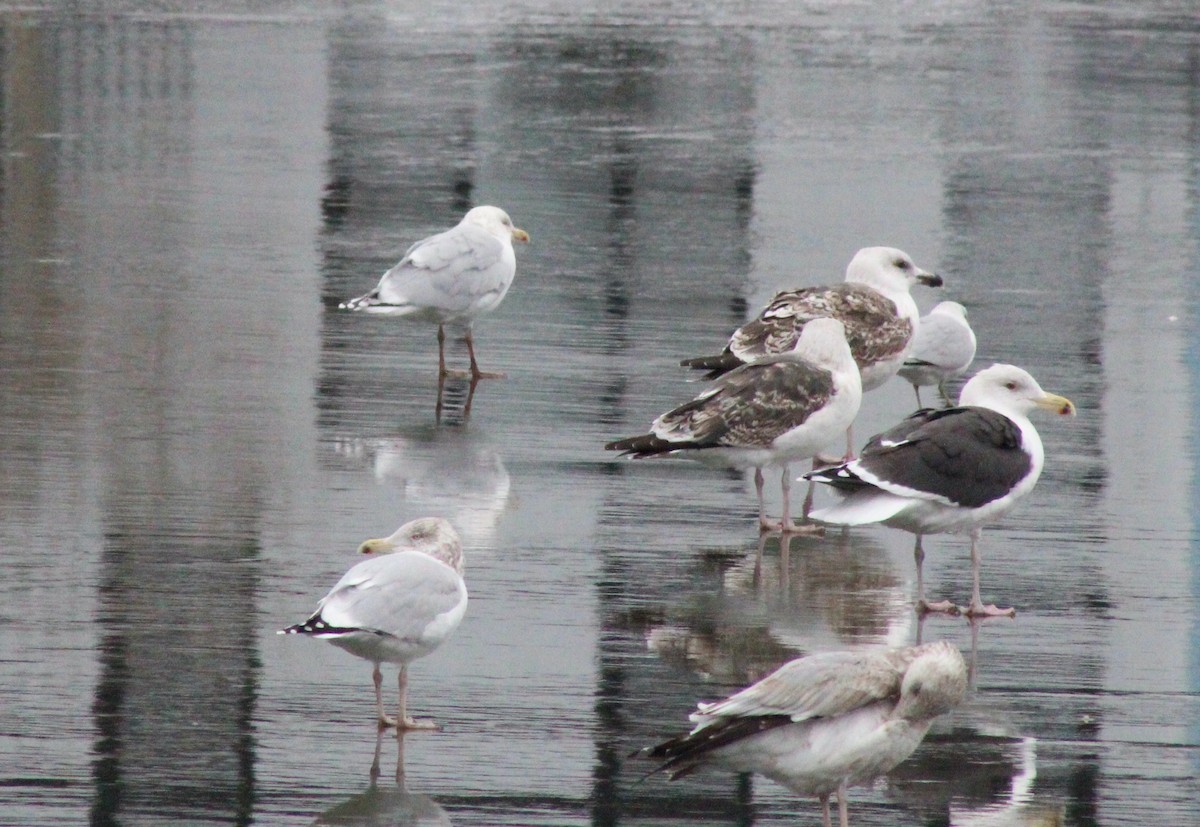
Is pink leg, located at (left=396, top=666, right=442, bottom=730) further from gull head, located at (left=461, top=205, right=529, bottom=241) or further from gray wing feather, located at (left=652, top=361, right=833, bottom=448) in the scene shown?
gull head, located at (left=461, top=205, right=529, bottom=241)

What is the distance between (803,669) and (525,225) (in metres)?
12.2

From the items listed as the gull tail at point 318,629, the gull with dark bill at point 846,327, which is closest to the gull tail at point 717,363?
the gull with dark bill at point 846,327

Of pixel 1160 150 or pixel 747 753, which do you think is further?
pixel 1160 150

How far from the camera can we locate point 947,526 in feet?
29.3

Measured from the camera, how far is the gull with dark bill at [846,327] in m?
11.5

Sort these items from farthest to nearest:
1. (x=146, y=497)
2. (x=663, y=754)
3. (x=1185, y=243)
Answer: (x=1185, y=243) < (x=146, y=497) < (x=663, y=754)

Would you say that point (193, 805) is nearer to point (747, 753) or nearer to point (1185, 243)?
point (747, 753)

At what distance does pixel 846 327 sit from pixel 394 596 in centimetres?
500

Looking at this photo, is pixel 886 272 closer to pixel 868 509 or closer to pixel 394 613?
pixel 868 509

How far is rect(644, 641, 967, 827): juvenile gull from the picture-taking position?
6.13m

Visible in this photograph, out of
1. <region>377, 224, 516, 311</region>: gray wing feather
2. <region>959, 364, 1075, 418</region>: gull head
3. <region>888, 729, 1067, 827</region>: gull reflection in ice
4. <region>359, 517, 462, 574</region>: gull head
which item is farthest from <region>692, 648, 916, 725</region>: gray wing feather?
<region>377, 224, 516, 311</region>: gray wing feather

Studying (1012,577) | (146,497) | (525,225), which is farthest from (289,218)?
(1012,577)

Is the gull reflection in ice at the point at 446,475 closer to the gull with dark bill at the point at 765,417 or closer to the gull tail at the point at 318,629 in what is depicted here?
the gull with dark bill at the point at 765,417

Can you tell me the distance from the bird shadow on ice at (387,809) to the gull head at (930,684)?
4.53ft
